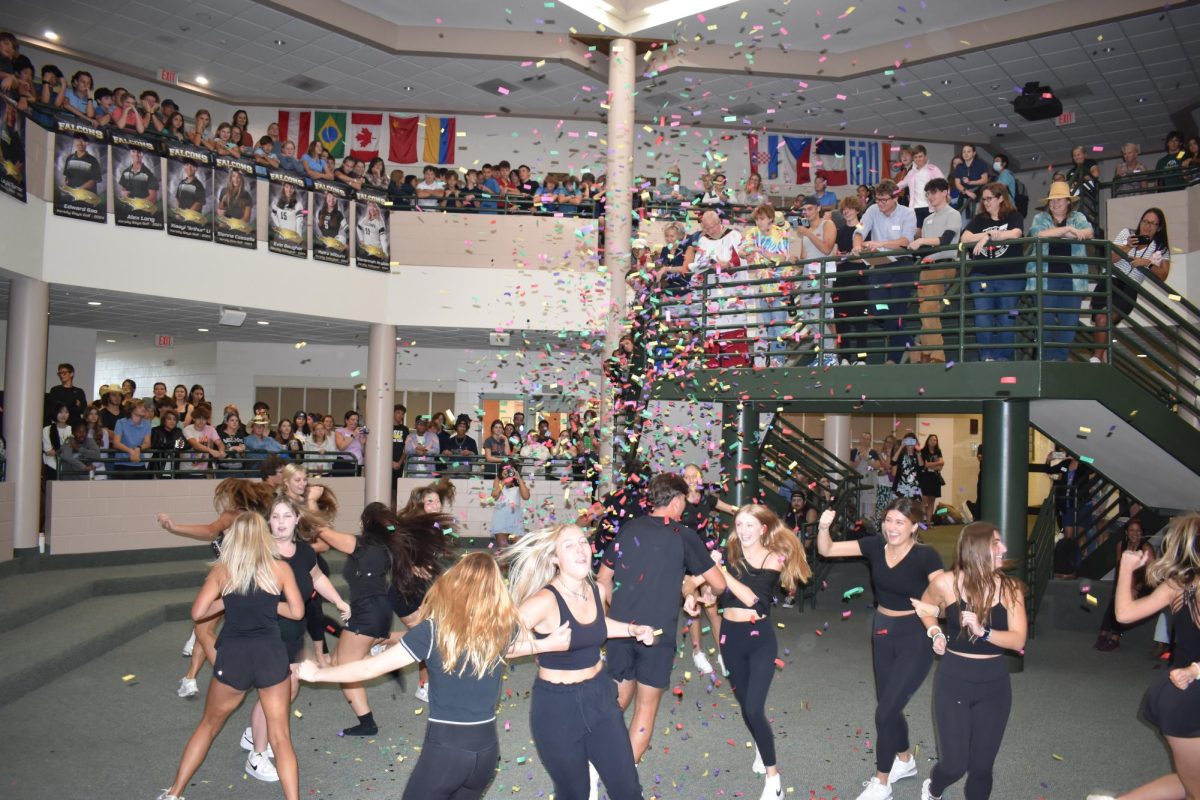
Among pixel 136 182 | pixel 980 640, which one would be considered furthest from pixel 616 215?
pixel 980 640

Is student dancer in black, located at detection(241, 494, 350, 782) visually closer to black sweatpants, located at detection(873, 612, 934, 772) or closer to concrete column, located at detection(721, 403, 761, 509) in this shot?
black sweatpants, located at detection(873, 612, 934, 772)

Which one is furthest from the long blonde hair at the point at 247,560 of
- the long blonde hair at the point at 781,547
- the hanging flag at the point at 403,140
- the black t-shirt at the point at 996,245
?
the hanging flag at the point at 403,140

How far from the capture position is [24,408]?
993cm

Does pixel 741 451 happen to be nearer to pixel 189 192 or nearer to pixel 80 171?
pixel 189 192

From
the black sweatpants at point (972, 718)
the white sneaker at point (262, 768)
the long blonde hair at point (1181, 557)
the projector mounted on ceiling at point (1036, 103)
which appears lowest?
the white sneaker at point (262, 768)

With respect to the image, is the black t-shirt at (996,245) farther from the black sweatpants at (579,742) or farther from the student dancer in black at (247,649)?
the student dancer in black at (247,649)

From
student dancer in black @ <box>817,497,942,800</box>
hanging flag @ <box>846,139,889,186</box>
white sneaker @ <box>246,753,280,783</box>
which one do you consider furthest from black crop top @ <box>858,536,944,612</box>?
hanging flag @ <box>846,139,889,186</box>

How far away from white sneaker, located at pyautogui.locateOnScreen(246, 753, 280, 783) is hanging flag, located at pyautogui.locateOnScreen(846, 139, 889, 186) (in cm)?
1607

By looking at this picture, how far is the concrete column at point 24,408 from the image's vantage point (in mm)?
9852

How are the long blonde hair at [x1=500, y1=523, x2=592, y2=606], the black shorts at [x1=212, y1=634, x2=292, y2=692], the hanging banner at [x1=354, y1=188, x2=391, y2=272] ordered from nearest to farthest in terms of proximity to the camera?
the long blonde hair at [x1=500, y1=523, x2=592, y2=606]
the black shorts at [x1=212, y1=634, x2=292, y2=692]
the hanging banner at [x1=354, y1=188, x2=391, y2=272]

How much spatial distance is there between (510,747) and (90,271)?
7787 mm

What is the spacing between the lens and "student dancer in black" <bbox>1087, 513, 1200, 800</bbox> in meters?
4.12

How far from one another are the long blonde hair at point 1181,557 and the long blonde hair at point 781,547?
5.73ft

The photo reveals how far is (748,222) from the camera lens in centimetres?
1441
